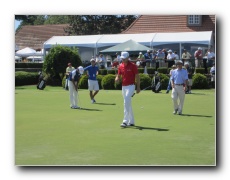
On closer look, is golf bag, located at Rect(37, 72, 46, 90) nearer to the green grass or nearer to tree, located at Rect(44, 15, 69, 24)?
the green grass

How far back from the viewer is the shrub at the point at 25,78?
1252cm

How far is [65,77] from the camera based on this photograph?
18.4 meters

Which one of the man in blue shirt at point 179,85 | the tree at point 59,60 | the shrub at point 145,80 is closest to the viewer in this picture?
the tree at point 59,60

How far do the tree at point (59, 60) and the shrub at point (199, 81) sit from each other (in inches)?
129

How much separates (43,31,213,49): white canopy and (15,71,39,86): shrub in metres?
0.81

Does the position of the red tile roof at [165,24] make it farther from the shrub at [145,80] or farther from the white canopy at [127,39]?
the shrub at [145,80]

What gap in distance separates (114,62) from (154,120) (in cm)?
212

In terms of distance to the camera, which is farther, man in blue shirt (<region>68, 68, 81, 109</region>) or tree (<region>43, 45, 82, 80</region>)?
man in blue shirt (<region>68, 68, 81, 109</region>)

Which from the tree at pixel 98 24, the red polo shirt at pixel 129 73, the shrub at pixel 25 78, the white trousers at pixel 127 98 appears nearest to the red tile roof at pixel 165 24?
the tree at pixel 98 24

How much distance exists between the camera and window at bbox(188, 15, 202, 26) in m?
11.7

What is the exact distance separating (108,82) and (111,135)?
7.96 meters

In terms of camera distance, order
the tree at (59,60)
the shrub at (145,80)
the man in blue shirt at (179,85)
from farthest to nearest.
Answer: the shrub at (145,80), the man in blue shirt at (179,85), the tree at (59,60)

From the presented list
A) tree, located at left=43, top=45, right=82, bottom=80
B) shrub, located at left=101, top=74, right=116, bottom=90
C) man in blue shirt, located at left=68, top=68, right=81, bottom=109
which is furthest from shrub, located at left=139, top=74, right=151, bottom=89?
man in blue shirt, located at left=68, top=68, right=81, bottom=109
